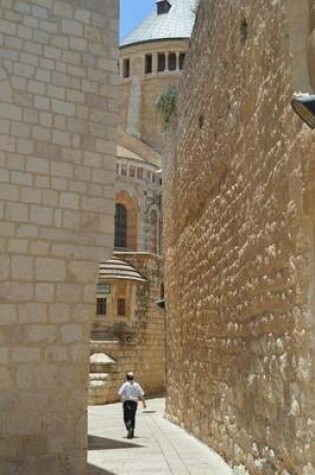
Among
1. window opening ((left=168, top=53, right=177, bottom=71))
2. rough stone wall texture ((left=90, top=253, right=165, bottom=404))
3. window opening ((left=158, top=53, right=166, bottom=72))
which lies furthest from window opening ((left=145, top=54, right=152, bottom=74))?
rough stone wall texture ((left=90, top=253, right=165, bottom=404))

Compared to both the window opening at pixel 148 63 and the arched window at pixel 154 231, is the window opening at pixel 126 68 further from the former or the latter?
the arched window at pixel 154 231

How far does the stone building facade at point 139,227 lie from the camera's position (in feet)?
75.6

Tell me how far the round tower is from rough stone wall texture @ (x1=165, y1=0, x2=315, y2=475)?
34271 millimetres

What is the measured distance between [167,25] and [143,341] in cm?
3076

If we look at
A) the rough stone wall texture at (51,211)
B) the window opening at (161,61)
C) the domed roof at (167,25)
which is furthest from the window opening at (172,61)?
the rough stone wall texture at (51,211)

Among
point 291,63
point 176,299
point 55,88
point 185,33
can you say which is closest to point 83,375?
point 55,88

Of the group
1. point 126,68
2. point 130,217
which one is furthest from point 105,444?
point 126,68

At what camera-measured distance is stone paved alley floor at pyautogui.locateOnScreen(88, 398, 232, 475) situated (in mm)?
7672

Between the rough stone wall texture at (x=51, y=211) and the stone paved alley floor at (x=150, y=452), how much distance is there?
50.3 inches

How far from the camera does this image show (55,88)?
7223mm

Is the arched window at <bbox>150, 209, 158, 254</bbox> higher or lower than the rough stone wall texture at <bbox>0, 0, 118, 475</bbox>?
higher

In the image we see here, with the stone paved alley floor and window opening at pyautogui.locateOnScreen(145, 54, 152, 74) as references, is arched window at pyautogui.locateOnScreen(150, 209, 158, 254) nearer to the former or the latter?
window opening at pyautogui.locateOnScreen(145, 54, 152, 74)

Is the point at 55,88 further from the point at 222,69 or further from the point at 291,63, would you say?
the point at 291,63

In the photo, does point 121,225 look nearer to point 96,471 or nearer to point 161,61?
point 161,61
